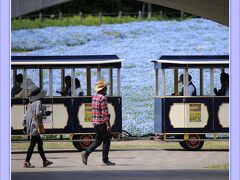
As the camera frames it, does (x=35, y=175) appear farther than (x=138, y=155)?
No

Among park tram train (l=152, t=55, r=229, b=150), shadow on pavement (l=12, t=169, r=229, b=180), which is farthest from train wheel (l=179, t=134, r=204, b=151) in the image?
shadow on pavement (l=12, t=169, r=229, b=180)

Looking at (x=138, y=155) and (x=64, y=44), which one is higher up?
(x=64, y=44)

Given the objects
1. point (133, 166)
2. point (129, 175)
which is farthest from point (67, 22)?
point (129, 175)

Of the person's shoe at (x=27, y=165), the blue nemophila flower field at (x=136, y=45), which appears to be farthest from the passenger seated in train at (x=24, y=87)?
the blue nemophila flower field at (x=136, y=45)

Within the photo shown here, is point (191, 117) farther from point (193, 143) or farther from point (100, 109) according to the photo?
point (100, 109)

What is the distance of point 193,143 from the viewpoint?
1830cm

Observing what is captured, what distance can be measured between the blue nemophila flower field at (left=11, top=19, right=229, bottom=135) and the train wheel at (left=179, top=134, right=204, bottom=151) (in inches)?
127

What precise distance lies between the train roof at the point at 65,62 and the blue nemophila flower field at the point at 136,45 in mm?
3208

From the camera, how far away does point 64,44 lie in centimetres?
3066

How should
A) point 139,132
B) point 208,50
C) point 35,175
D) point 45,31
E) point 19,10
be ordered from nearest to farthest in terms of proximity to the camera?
1. point 35,175
2. point 19,10
3. point 139,132
4. point 208,50
5. point 45,31

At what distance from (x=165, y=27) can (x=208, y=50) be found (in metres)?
4.19
